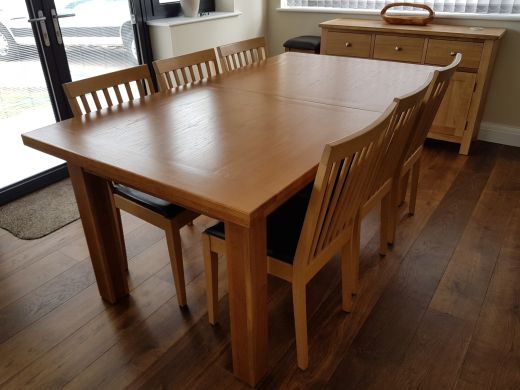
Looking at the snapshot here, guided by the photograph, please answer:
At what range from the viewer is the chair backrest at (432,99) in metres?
1.71

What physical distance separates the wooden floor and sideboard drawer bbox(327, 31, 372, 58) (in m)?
1.58

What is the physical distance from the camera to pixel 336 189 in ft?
4.05

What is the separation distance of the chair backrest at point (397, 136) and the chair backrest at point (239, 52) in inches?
45.8

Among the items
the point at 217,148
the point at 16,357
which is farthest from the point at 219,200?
the point at 16,357

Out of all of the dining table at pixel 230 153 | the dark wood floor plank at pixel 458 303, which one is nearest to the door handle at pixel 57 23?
the dining table at pixel 230 153

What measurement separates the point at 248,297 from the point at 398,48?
8.43 ft

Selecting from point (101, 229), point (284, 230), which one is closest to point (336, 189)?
point (284, 230)

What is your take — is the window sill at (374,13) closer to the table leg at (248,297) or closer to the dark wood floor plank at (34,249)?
the dark wood floor plank at (34,249)

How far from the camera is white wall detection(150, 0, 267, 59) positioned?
318cm

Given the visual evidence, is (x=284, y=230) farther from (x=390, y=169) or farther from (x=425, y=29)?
(x=425, y=29)

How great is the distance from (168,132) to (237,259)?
1.89 ft

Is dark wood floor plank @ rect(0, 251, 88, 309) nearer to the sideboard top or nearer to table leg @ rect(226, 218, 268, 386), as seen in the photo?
table leg @ rect(226, 218, 268, 386)

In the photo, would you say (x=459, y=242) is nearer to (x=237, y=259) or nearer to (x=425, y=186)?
(x=425, y=186)

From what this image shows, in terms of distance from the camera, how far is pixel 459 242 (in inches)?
86.8
